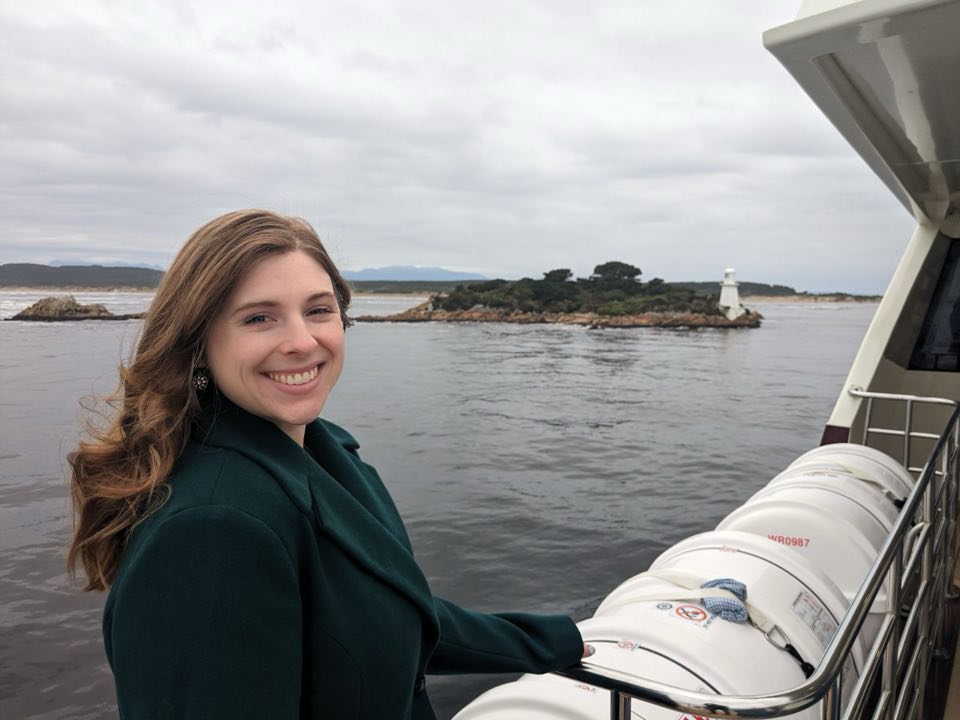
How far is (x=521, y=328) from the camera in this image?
78812 mm

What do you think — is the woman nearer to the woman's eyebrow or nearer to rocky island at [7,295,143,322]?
the woman's eyebrow

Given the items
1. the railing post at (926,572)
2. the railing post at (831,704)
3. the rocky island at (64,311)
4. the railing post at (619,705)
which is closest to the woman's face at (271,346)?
the railing post at (619,705)

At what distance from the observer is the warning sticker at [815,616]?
3016 mm

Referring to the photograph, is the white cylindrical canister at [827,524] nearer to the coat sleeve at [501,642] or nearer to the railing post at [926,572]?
the railing post at [926,572]

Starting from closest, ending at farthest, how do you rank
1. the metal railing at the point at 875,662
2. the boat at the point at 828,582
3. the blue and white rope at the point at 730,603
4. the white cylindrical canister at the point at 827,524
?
1. the metal railing at the point at 875,662
2. the boat at the point at 828,582
3. the blue and white rope at the point at 730,603
4. the white cylindrical canister at the point at 827,524

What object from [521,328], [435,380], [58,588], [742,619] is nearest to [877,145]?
[742,619]

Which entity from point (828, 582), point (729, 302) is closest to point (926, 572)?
point (828, 582)

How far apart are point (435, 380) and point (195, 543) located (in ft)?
113

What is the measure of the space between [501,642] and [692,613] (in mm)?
1332

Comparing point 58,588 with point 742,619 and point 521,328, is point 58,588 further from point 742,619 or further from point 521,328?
point 521,328

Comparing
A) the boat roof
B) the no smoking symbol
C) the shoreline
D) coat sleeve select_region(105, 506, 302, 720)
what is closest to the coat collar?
coat sleeve select_region(105, 506, 302, 720)

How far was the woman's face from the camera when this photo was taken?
4.47 feet

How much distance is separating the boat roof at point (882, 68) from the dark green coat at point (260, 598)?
2.39 m

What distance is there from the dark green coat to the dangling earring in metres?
0.05
